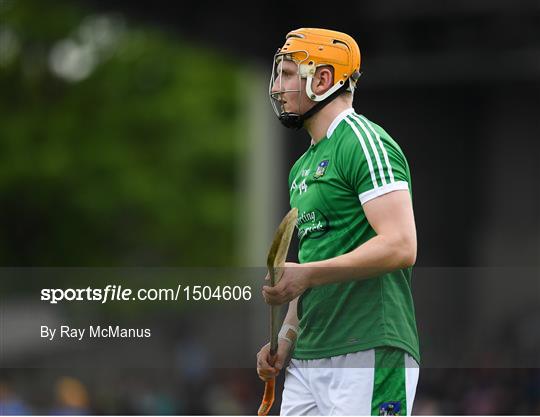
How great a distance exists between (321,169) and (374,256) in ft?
1.56

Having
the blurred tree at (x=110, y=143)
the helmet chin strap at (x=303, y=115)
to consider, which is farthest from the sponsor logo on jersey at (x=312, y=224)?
the blurred tree at (x=110, y=143)

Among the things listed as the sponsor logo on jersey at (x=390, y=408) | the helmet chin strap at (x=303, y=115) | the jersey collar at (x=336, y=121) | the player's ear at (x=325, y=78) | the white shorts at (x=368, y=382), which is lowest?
the sponsor logo on jersey at (x=390, y=408)

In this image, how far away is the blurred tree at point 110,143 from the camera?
22422 millimetres

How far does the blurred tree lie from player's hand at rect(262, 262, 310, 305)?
16114 millimetres

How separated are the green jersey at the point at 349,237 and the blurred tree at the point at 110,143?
51.9ft

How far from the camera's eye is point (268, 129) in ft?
55.4

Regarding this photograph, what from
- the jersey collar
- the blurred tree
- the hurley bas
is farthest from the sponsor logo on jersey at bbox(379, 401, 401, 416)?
the blurred tree

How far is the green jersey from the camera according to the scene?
441 cm

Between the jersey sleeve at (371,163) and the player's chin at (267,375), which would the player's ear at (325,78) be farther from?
the player's chin at (267,375)

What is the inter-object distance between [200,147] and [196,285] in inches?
847

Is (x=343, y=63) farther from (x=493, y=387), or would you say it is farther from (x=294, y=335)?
(x=493, y=387)

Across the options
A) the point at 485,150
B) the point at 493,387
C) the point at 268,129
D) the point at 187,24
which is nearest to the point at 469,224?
the point at 485,150

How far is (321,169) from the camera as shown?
4566 mm

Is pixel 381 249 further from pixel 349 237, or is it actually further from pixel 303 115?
pixel 303 115
